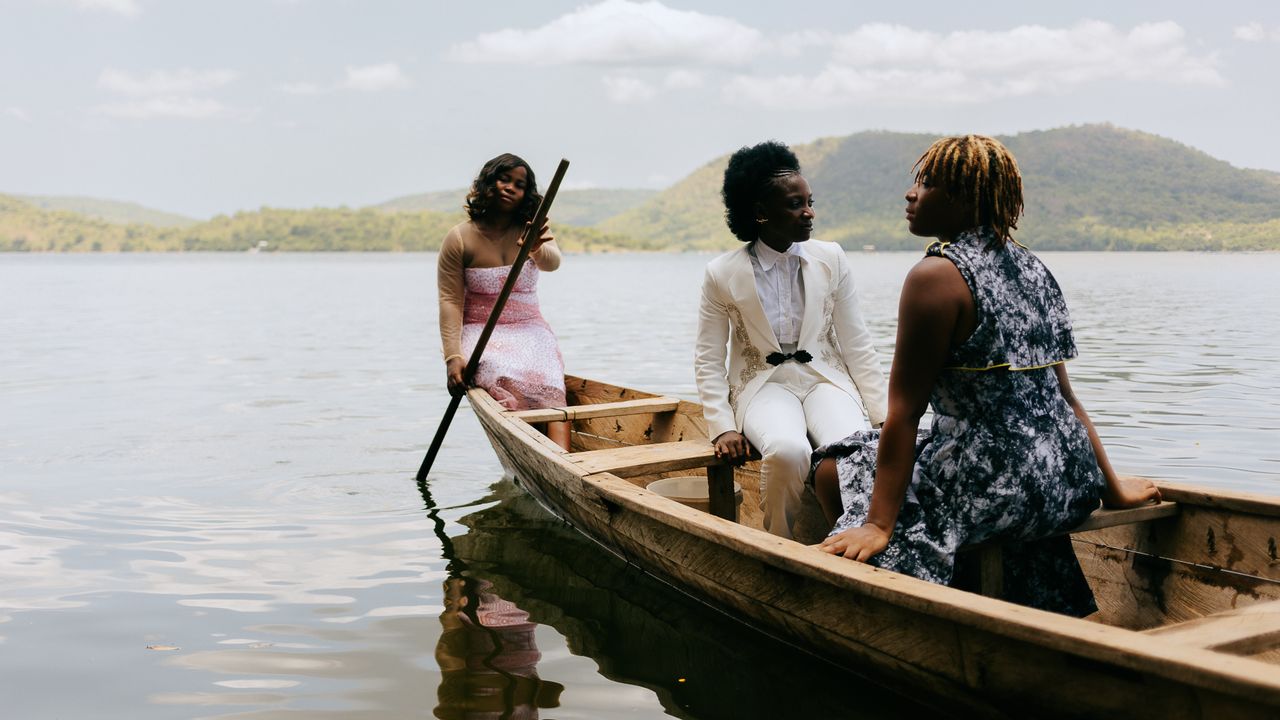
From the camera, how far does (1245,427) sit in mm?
8438

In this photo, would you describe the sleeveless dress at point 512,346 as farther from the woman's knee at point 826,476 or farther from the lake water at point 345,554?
the woman's knee at point 826,476

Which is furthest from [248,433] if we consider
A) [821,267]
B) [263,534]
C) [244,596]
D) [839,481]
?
[839,481]

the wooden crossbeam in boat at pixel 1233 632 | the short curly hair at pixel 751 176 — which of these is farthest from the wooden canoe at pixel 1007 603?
the short curly hair at pixel 751 176

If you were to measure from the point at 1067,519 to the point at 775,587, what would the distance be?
874mm

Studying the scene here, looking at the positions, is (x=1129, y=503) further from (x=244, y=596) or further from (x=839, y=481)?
(x=244, y=596)

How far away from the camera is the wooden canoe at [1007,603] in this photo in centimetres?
222

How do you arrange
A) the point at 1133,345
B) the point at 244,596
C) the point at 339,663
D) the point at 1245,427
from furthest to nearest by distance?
the point at 1133,345
the point at 1245,427
the point at 244,596
the point at 339,663

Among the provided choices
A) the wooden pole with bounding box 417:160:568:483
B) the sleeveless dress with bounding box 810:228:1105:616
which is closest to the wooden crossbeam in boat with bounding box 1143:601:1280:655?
the sleeveless dress with bounding box 810:228:1105:616

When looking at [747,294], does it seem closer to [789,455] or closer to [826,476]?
[789,455]

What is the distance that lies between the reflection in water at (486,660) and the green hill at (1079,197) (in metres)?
52.3

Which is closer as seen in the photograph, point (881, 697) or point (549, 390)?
point (881, 697)

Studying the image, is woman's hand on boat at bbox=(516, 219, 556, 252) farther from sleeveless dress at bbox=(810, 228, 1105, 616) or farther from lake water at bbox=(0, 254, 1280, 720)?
sleeveless dress at bbox=(810, 228, 1105, 616)

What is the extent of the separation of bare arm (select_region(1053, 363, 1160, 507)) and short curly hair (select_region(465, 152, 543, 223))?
364cm

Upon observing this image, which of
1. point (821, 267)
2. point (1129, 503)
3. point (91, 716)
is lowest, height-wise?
point (91, 716)
